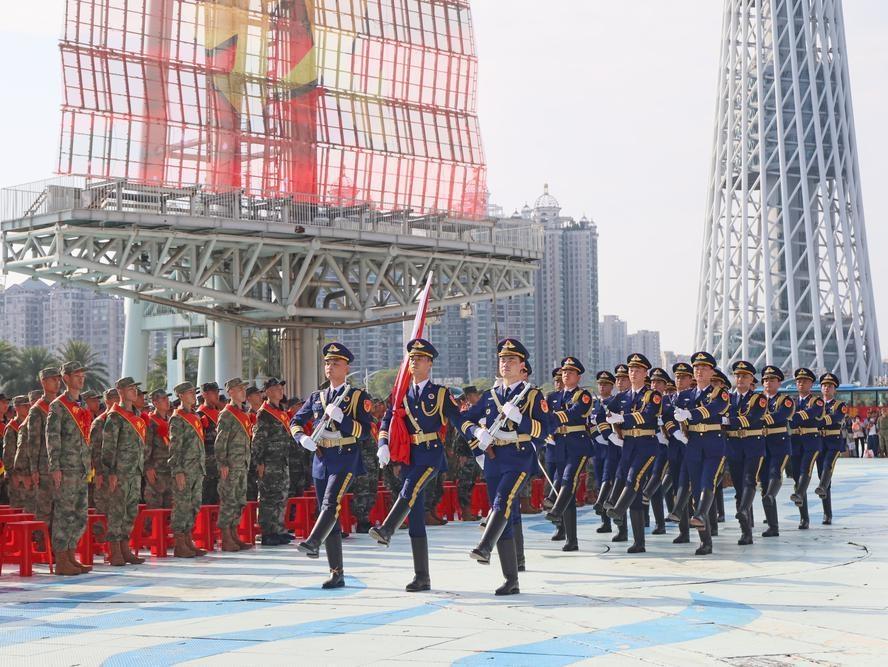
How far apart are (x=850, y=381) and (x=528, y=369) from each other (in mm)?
72566

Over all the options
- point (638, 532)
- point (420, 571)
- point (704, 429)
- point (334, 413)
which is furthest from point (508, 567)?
point (704, 429)

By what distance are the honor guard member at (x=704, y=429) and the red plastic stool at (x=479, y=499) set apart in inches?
183

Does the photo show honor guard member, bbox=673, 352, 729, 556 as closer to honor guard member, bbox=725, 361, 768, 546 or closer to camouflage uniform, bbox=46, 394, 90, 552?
honor guard member, bbox=725, 361, 768, 546

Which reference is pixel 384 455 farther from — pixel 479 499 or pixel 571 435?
pixel 479 499

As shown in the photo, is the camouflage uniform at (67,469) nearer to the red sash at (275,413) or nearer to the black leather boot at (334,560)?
the black leather boot at (334,560)

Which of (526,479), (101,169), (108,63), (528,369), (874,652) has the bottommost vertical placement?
(874,652)

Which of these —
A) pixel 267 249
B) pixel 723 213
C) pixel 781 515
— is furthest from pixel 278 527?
pixel 723 213

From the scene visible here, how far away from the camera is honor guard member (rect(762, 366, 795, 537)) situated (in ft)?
46.6

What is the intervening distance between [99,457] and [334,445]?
3512mm

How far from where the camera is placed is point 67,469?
38.5 feet

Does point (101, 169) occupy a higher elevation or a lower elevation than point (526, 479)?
higher

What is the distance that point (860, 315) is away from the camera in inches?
3100

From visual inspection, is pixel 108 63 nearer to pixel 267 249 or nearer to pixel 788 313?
pixel 267 249

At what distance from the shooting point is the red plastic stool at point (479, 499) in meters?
17.2
